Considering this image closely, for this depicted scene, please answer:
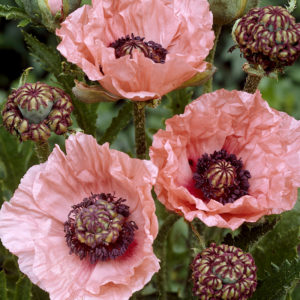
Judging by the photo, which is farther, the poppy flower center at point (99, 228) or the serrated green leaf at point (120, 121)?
the serrated green leaf at point (120, 121)

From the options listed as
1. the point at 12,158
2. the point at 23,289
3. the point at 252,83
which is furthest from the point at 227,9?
the point at 23,289

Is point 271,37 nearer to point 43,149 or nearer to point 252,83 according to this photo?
point 252,83

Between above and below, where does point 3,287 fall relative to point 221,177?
below

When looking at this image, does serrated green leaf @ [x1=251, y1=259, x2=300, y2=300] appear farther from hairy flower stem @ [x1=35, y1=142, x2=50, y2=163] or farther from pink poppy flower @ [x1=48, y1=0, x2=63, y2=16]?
pink poppy flower @ [x1=48, y1=0, x2=63, y2=16]

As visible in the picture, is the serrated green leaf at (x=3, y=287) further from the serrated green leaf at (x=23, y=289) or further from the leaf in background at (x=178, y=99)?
the leaf in background at (x=178, y=99)

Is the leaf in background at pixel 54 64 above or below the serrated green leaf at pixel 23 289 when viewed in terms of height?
above

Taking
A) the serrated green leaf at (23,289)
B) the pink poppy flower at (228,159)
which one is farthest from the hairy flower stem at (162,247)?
the serrated green leaf at (23,289)
